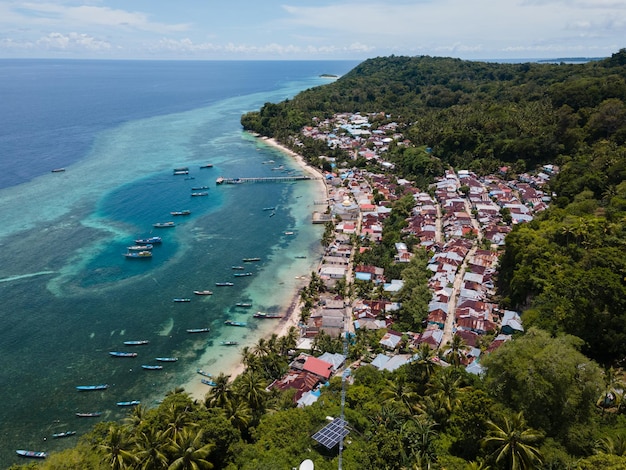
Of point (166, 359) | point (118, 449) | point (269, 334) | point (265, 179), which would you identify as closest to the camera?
point (118, 449)

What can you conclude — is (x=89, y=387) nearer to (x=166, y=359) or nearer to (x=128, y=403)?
(x=128, y=403)

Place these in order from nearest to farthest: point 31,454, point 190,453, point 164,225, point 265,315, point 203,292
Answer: point 190,453
point 31,454
point 265,315
point 203,292
point 164,225

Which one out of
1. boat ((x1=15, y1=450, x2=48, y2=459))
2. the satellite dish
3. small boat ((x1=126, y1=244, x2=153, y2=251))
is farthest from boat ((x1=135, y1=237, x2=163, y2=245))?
the satellite dish

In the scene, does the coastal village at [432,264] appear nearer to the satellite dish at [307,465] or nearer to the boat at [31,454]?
the satellite dish at [307,465]

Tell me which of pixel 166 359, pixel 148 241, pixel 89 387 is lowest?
pixel 89 387

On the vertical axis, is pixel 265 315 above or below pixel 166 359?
above

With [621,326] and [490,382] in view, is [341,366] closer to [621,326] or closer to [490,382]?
Result: [490,382]

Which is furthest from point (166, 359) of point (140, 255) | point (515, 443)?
point (515, 443)

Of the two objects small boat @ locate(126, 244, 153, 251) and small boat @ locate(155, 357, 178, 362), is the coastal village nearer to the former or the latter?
small boat @ locate(155, 357, 178, 362)
